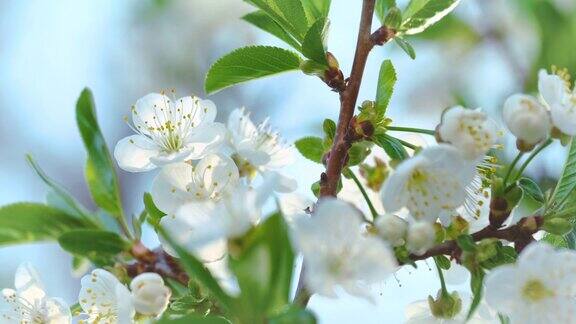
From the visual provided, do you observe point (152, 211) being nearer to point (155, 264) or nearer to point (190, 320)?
point (155, 264)

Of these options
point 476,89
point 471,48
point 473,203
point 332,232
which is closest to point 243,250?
point 332,232

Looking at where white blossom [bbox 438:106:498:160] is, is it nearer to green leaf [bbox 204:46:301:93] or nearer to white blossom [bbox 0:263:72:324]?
green leaf [bbox 204:46:301:93]

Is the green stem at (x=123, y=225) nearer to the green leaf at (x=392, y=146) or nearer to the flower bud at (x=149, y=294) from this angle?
the flower bud at (x=149, y=294)

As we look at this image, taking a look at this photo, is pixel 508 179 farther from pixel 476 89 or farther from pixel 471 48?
pixel 471 48

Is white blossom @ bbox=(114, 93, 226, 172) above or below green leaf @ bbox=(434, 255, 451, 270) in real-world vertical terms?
above

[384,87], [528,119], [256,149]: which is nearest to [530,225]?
[528,119]

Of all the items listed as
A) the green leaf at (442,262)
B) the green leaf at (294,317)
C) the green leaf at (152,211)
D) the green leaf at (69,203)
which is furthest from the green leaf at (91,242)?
the green leaf at (442,262)

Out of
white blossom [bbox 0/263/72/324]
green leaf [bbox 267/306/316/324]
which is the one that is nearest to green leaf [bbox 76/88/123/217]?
white blossom [bbox 0/263/72/324]
